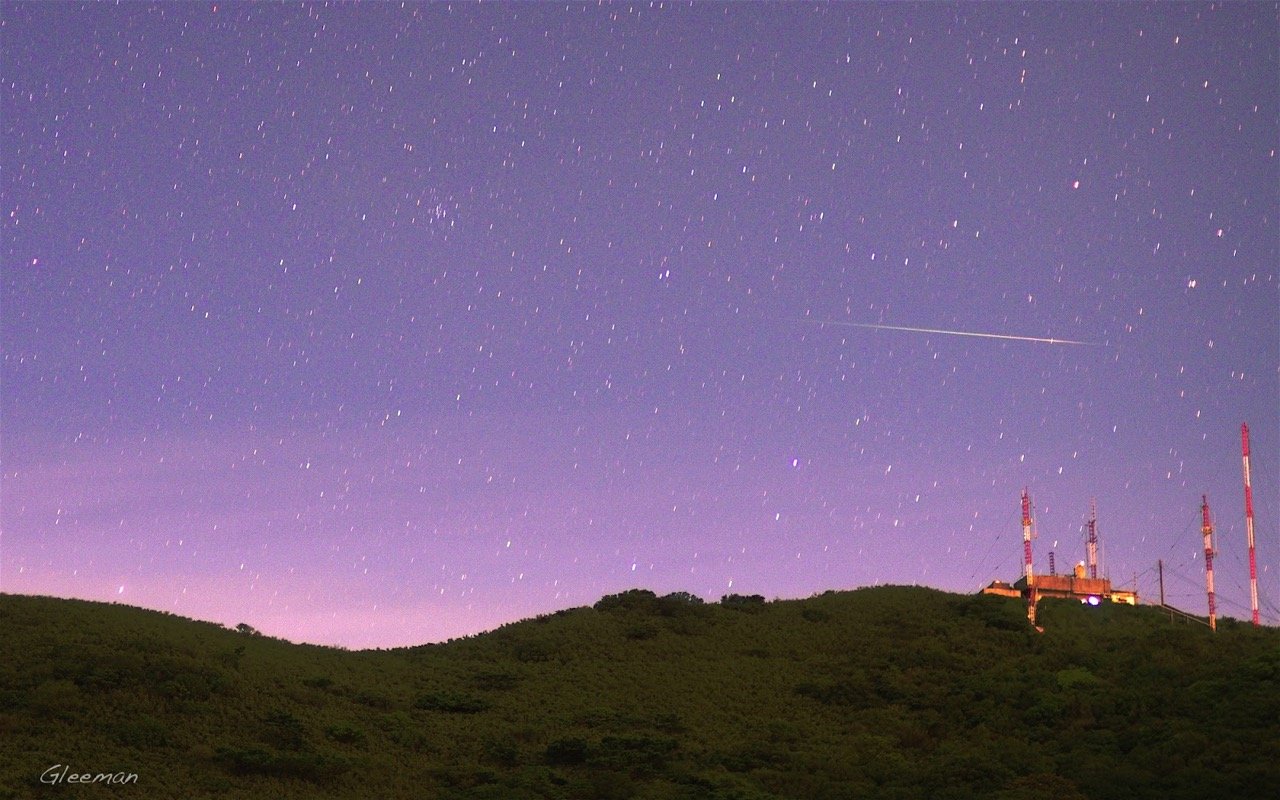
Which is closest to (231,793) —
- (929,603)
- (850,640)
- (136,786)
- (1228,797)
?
(136,786)

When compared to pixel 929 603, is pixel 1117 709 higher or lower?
lower

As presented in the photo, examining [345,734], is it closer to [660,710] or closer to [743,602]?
[660,710]

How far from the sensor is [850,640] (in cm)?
5716

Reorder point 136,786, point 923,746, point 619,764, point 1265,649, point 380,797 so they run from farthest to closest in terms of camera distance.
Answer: point 1265,649
point 923,746
point 619,764
point 380,797
point 136,786

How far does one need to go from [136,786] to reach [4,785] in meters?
3.19

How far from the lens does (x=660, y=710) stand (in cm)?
4553

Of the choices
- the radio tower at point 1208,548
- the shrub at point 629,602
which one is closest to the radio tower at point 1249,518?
the radio tower at point 1208,548

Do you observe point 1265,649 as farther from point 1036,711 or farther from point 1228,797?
point 1228,797

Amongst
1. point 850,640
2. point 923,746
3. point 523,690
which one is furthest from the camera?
point 850,640

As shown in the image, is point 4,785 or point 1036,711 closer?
point 4,785
